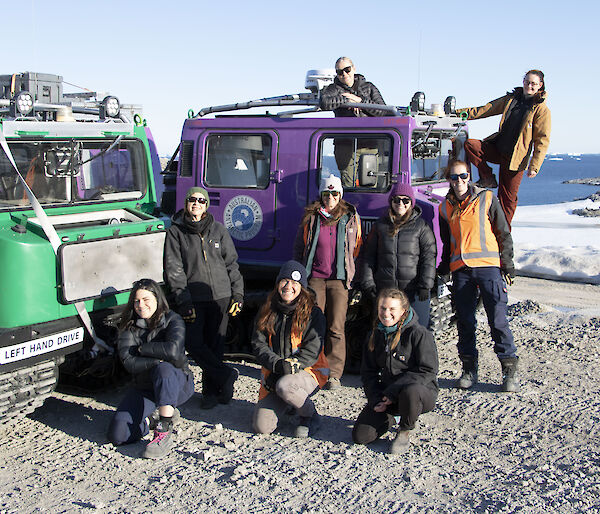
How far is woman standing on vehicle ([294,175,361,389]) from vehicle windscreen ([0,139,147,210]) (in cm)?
194

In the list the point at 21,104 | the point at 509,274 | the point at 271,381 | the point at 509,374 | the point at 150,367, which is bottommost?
the point at 509,374

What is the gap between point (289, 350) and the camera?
18.0 ft

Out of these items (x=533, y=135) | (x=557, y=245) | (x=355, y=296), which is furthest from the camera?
(x=557, y=245)

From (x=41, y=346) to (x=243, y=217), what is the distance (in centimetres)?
269

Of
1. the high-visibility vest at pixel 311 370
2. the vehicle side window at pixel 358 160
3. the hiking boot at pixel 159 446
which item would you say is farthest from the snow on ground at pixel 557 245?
the hiking boot at pixel 159 446

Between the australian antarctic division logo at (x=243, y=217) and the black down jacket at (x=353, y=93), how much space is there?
122 cm

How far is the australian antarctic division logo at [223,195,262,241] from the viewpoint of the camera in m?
7.25

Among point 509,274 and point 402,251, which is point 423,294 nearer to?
point 402,251

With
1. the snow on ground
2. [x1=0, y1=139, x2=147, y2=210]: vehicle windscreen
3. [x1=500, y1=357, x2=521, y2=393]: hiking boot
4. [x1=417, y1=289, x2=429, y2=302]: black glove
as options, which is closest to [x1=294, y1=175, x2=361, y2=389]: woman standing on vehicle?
[x1=417, y1=289, x2=429, y2=302]: black glove

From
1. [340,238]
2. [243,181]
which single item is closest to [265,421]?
[340,238]

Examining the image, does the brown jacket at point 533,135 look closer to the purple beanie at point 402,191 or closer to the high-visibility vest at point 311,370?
the purple beanie at point 402,191

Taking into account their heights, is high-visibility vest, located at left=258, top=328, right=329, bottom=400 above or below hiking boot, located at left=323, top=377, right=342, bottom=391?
above

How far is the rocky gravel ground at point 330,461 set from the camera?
430cm

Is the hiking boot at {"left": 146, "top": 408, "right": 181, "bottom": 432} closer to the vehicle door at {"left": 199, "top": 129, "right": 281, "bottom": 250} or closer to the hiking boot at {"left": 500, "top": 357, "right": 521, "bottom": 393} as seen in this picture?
the vehicle door at {"left": 199, "top": 129, "right": 281, "bottom": 250}
